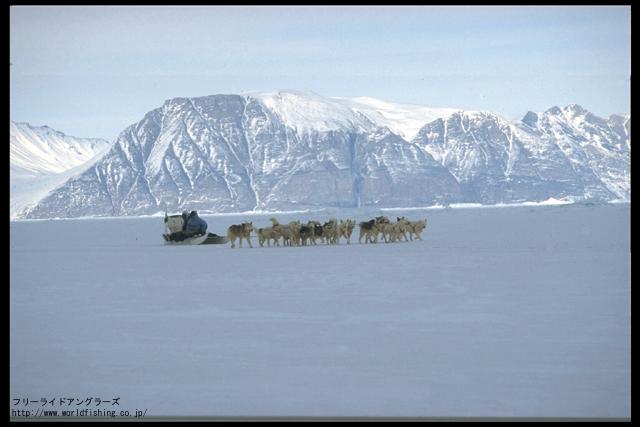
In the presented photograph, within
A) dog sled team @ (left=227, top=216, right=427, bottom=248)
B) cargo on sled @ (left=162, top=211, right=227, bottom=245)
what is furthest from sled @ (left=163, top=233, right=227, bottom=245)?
dog sled team @ (left=227, top=216, right=427, bottom=248)

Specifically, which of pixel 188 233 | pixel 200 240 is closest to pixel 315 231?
pixel 200 240

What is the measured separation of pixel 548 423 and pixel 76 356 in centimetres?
667

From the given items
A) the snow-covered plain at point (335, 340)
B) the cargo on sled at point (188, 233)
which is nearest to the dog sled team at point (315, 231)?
the cargo on sled at point (188, 233)

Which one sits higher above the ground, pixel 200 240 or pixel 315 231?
pixel 315 231

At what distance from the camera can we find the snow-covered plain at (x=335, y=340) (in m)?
10.7

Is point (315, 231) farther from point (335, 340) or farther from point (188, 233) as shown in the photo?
point (335, 340)

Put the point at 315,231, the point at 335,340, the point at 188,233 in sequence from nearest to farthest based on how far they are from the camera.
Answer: the point at 335,340 < the point at 315,231 < the point at 188,233

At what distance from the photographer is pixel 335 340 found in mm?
14219

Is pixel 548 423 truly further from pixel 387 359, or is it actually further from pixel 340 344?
pixel 340 344

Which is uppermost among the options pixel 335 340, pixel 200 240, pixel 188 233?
pixel 188 233

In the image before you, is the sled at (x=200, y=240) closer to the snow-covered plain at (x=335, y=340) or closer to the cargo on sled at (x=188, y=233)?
the cargo on sled at (x=188, y=233)

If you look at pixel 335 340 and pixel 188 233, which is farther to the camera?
pixel 188 233

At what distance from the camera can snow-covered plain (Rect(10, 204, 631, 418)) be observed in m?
10.7
